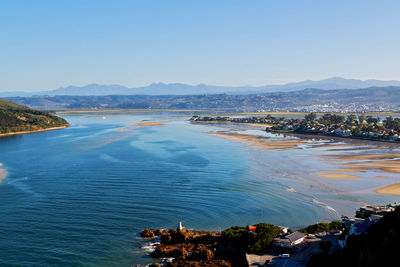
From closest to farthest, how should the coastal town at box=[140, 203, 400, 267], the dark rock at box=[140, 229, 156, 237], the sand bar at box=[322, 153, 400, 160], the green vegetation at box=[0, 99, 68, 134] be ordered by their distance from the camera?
the coastal town at box=[140, 203, 400, 267], the dark rock at box=[140, 229, 156, 237], the sand bar at box=[322, 153, 400, 160], the green vegetation at box=[0, 99, 68, 134]

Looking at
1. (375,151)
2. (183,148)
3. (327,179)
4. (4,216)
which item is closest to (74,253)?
(4,216)

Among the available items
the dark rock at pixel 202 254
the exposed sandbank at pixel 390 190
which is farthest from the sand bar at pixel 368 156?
the dark rock at pixel 202 254

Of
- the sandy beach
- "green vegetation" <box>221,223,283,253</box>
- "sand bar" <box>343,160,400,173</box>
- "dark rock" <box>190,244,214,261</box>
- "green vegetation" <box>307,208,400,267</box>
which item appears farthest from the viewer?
"sand bar" <box>343,160,400,173</box>

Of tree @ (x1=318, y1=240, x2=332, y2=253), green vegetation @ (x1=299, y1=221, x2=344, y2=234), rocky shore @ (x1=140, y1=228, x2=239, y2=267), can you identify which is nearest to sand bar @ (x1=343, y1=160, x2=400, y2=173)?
green vegetation @ (x1=299, y1=221, x2=344, y2=234)

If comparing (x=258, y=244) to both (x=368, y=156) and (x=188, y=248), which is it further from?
(x=368, y=156)

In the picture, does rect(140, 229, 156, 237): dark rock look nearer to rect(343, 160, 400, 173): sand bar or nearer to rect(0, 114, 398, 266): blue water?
rect(0, 114, 398, 266): blue water

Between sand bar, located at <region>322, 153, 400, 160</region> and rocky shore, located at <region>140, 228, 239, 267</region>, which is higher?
sand bar, located at <region>322, 153, 400, 160</region>

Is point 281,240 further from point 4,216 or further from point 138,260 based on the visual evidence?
point 4,216
